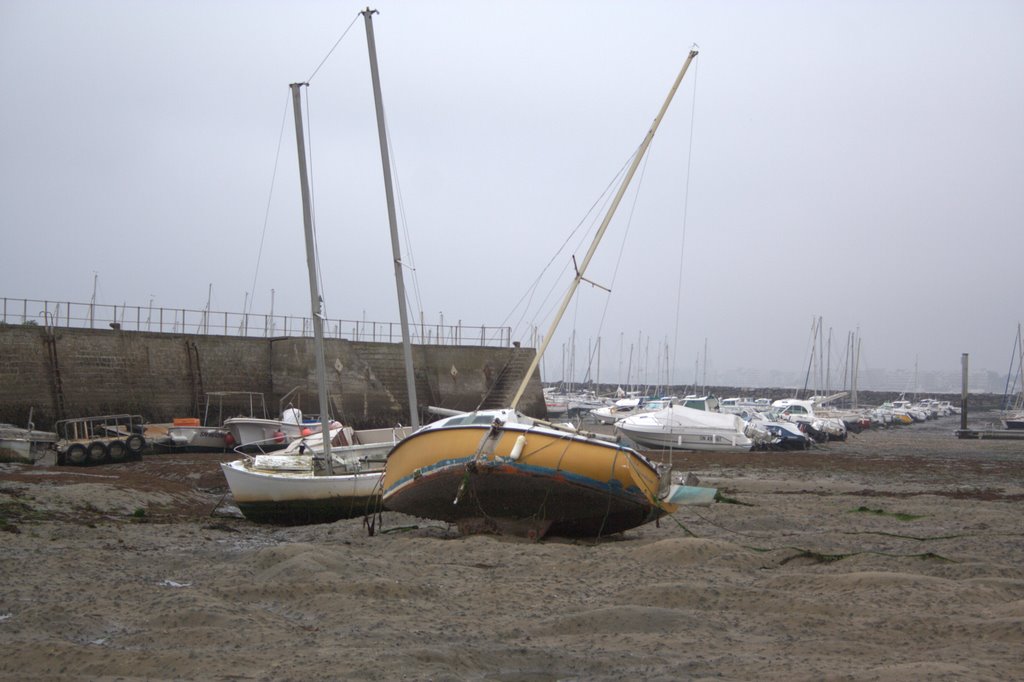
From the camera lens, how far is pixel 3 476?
20.9m

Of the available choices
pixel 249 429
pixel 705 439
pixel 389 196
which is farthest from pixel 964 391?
pixel 389 196

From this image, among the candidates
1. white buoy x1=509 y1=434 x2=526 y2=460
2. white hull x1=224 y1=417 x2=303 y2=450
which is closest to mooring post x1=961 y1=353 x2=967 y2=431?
white hull x1=224 y1=417 x2=303 y2=450

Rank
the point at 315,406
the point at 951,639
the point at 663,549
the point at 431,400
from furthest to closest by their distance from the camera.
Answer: the point at 431,400
the point at 315,406
the point at 663,549
the point at 951,639

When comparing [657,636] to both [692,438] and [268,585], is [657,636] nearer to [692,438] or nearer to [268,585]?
[268,585]

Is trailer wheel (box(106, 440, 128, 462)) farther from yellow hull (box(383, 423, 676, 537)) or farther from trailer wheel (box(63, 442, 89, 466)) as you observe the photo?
yellow hull (box(383, 423, 676, 537))

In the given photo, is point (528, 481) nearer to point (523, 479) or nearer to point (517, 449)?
point (523, 479)

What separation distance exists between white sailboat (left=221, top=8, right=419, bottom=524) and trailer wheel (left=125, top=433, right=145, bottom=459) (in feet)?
42.7

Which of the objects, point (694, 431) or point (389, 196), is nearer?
point (389, 196)

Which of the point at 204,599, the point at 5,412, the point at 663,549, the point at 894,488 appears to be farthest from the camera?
the point at 5,412

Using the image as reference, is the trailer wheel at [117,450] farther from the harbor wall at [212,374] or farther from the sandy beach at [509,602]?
the sandy beach at [509,602]

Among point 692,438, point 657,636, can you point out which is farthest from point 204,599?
point 692,438

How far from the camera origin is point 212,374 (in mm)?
38969

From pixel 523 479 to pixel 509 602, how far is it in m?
3.58

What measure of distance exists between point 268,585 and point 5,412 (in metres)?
28.7
